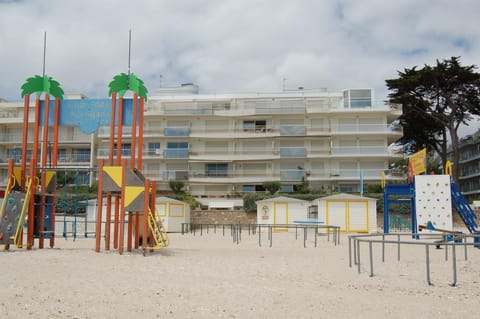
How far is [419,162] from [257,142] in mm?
29731

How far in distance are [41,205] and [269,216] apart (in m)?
19.6

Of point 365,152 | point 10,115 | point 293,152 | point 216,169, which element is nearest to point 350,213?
point 365,152

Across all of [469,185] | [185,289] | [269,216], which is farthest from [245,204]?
[469,185]

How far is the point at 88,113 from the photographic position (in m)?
16.2

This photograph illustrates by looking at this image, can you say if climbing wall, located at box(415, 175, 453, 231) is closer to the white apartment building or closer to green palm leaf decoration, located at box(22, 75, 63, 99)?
green palm leaf decoration, located at box(22, 75, 63, 99)

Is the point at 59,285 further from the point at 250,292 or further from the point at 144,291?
the point at 250,292

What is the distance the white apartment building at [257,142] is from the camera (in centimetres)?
5003

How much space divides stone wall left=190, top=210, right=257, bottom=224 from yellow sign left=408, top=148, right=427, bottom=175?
1904cm

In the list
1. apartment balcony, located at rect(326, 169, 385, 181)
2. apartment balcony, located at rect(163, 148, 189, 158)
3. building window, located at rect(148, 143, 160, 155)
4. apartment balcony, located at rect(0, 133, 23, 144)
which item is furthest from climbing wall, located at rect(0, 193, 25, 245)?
apartment balcony, located at rect(0, 133, 23, 144)

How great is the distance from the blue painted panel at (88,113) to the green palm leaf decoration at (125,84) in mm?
383

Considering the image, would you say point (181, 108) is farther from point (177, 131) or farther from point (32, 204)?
point (32, 204)

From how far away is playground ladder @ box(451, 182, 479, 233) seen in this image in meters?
20.5

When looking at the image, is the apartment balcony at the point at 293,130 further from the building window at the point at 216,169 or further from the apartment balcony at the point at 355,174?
the building window at the point at 216,169

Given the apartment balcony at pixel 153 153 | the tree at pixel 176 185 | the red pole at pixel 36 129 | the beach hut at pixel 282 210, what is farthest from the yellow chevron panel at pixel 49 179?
the apartment balcony at pixel 153 153
